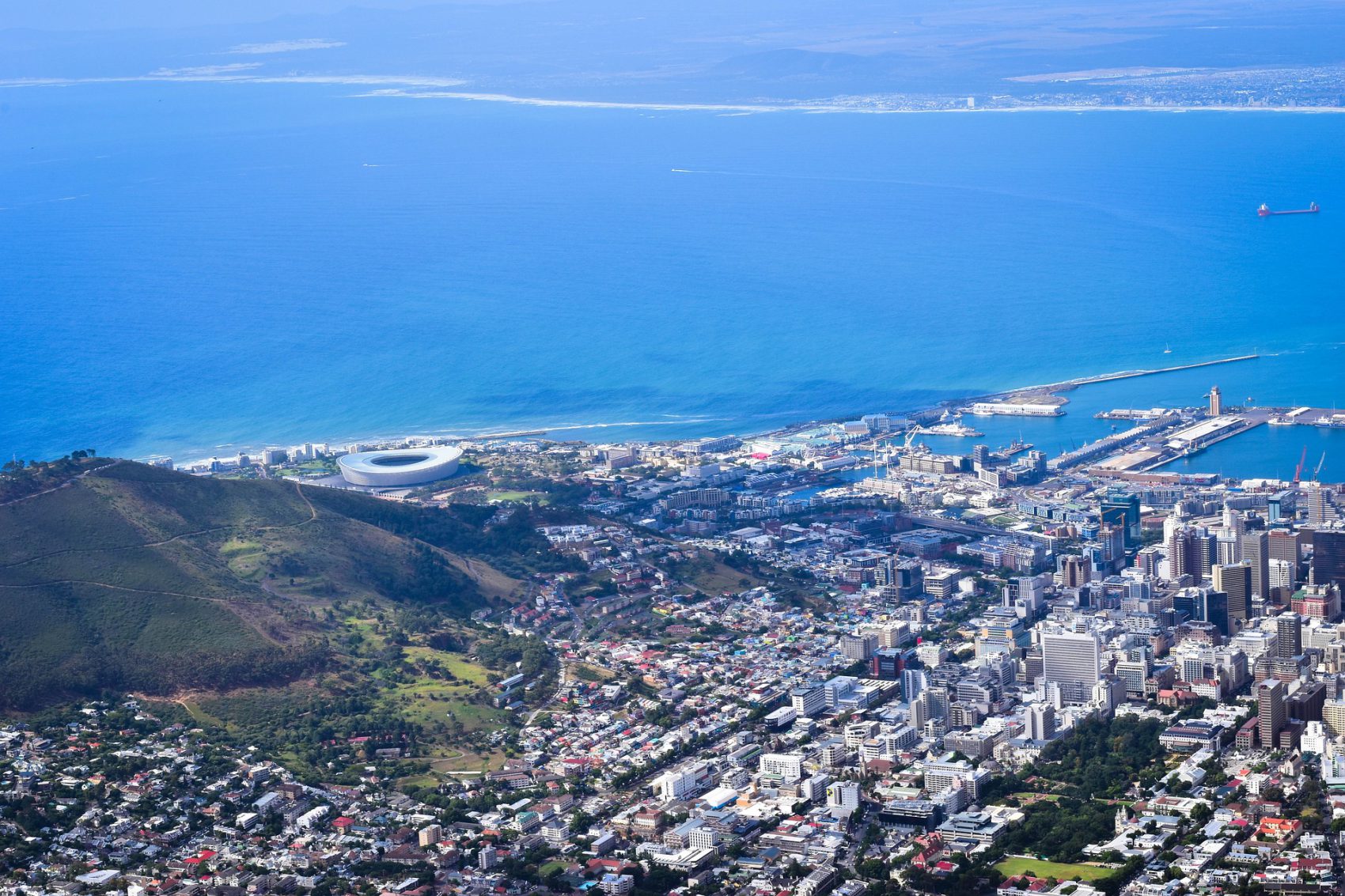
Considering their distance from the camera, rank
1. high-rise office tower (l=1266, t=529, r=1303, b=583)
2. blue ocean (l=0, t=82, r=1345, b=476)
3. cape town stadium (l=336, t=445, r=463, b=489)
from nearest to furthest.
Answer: high-rise office tower (l=1266, t=529, r=1303, b=583), cape town stadium (l=336, t=445, r=463, b=489), blue ocean (l=0, t=82, r=1345, b=476)

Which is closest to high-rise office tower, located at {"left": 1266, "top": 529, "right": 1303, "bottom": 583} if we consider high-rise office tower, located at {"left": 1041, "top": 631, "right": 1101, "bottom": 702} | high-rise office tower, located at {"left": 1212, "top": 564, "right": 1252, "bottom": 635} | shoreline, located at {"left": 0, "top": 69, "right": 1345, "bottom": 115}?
high-rise office tower, located at {"left": 1212, "top": 564, "right": 1252, "bottom": 635}

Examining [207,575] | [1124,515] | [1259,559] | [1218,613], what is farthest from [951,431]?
[207,575]

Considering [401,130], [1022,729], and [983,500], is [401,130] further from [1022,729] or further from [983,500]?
[1022,729]

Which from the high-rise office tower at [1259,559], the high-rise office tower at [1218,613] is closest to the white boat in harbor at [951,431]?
the high-rise office tower at [1259,559]

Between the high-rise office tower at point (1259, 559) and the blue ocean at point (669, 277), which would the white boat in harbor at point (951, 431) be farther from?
the high-rise office tower at point (1259, 559)

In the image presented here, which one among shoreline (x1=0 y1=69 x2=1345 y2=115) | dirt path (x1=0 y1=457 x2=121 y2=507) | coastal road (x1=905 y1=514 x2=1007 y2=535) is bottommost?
coastal road (x1=905 y1=514 x2=1007 y2=535)

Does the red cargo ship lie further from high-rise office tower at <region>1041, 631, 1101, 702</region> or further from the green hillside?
high-rise office tower at <region>1041, 631, 1101, 702</region>
